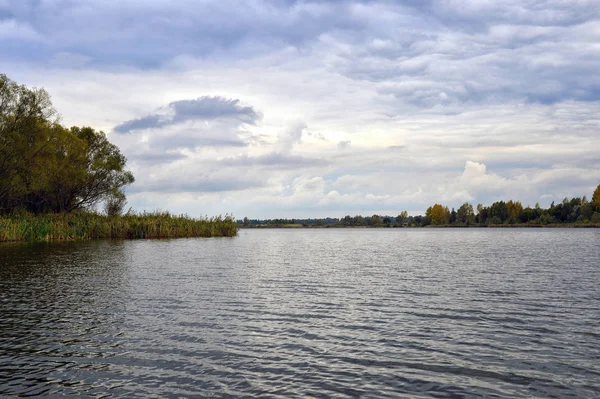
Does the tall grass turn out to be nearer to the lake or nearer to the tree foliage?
the tree foliage

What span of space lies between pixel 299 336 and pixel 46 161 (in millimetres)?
77371

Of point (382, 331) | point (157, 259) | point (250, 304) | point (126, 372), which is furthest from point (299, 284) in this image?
point (157, 259)

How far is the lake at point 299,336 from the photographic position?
11633 mm

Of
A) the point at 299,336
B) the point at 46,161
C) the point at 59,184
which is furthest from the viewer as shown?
the point at 59,184

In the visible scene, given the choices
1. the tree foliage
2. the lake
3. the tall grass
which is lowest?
the lake

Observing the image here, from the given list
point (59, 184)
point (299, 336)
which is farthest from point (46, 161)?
point (299, 336)

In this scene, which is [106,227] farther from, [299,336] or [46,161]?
[299,336]

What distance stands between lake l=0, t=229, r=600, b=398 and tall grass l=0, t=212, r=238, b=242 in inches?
1652

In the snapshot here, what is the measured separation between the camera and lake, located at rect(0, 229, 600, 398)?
11633 mm

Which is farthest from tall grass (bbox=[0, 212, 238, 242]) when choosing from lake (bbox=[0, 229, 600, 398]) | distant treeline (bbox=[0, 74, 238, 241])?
lake (bbox=[0, 229, 600, 398])

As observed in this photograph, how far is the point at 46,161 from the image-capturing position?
3103 inches

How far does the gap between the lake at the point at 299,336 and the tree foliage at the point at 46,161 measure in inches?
2033

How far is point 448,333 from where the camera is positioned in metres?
16.7

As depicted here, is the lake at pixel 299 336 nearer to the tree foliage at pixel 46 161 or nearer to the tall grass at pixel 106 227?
the tall grass at pixel 106 227
